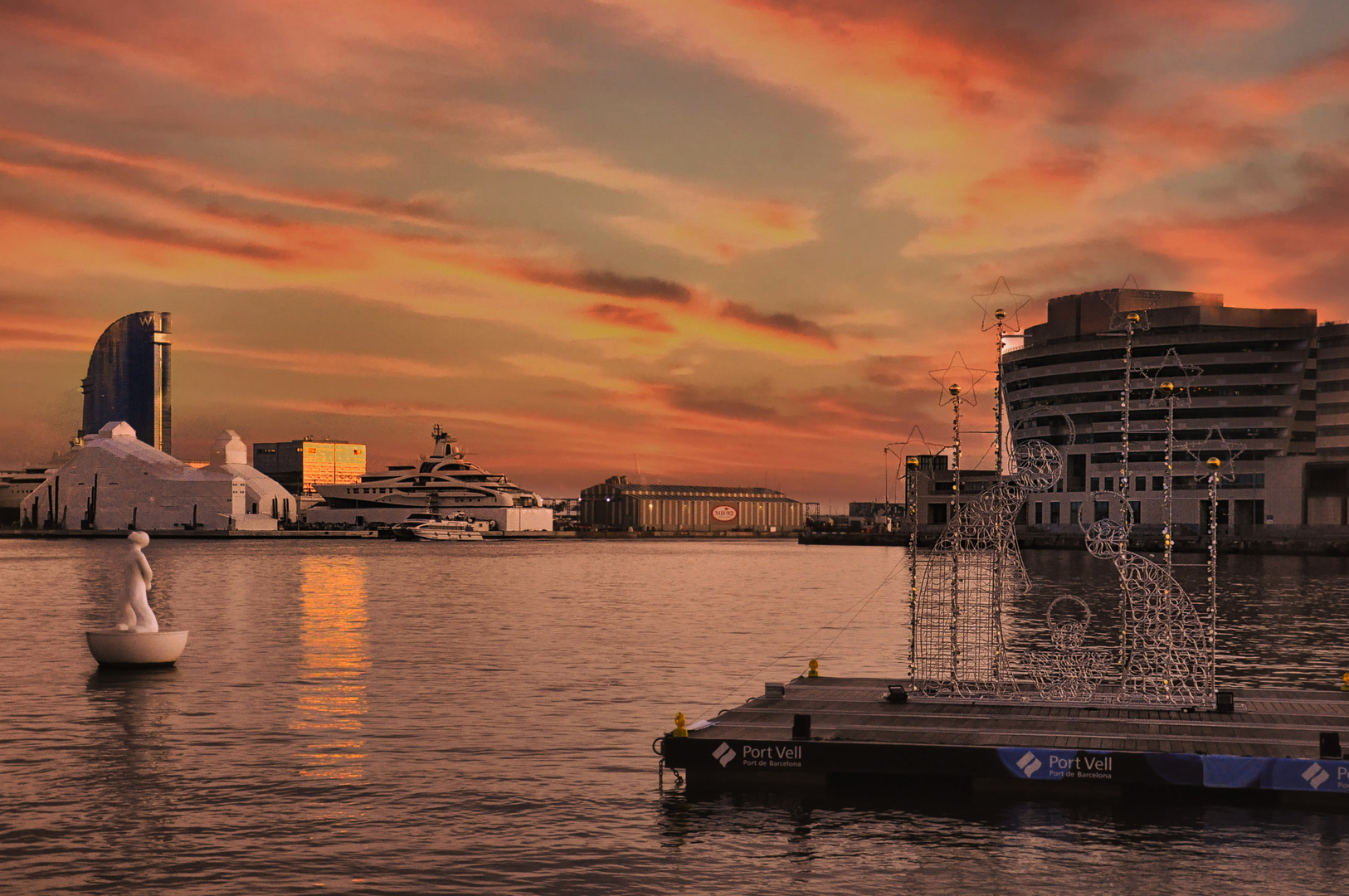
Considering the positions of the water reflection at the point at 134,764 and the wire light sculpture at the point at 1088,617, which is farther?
the wire light sculpture at the point at 1088,617

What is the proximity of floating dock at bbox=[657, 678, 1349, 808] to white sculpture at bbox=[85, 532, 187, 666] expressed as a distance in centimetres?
2206

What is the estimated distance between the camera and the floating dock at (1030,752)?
2369cm

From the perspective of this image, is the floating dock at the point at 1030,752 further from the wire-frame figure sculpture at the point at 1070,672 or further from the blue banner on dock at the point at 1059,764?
the wire-frame figure sculpture at the point at 1070,672

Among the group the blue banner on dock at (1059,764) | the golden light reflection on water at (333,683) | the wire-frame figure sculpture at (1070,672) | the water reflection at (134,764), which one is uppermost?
the wire-frame figure sculpture at (1070,672)

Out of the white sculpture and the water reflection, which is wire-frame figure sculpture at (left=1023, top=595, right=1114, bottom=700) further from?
the white sculpture

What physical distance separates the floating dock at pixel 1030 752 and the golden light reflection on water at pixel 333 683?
7.71m

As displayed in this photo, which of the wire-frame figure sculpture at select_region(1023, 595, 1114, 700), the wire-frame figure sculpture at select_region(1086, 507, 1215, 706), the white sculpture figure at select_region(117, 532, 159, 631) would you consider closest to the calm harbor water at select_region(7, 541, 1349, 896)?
the white sculpture figure at select_region(117, 532, 159, 631)

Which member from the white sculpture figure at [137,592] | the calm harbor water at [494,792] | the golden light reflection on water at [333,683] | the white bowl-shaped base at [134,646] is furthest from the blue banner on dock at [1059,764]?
the white bowl-shaped base at [134,646]

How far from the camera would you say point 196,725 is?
108 ft

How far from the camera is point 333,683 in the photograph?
4169cm

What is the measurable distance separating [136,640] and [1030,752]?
29522 mm

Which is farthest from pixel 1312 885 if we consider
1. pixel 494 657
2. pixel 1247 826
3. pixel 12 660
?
pixel 12 660

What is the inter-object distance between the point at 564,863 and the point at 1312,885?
1105 centimetres

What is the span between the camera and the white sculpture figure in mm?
38969
